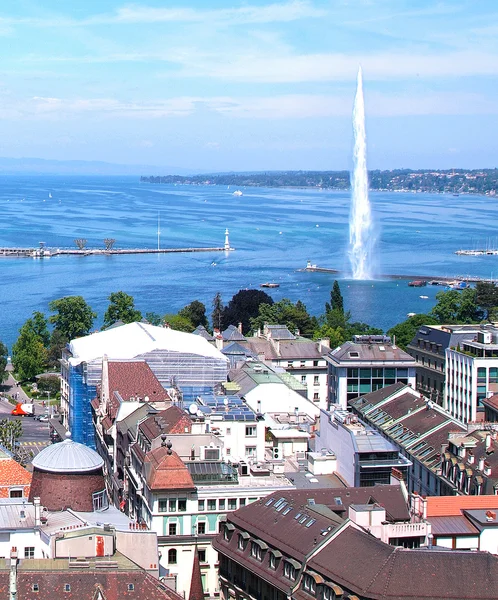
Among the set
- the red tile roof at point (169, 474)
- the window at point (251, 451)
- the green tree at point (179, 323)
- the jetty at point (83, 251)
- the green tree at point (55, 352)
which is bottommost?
the jetty at point (83, 251)

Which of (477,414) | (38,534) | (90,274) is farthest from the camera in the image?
(90,274)

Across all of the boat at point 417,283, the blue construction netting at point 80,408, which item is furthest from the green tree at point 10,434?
the boat at point 417,283

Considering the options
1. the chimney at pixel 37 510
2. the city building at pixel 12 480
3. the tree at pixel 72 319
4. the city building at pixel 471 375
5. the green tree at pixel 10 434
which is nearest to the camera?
the chimney at pixel 37 510

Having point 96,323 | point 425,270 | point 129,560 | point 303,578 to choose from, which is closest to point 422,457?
point 303,578

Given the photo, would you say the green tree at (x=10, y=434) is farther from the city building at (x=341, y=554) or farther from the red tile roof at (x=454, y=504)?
the red tile roof at (x=454, y=504)

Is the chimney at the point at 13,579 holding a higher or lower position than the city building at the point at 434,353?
higher

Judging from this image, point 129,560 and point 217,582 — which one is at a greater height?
point 129,560

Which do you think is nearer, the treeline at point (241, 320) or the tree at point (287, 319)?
the treeline at point (241, 320)

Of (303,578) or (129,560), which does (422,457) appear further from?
(129,560)
